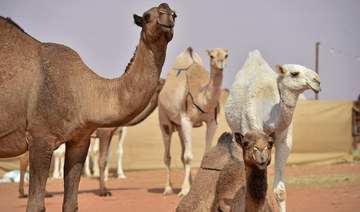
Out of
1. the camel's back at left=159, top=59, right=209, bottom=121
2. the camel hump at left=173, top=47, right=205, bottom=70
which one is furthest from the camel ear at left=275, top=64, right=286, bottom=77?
the camel hump at left=173, top=47, right=205, bottom=70

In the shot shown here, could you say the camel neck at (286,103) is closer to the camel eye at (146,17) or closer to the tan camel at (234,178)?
the tan camel at (234,178)

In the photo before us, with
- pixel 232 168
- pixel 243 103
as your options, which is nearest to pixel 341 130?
pixel 243 103

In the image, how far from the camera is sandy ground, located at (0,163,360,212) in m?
8.94

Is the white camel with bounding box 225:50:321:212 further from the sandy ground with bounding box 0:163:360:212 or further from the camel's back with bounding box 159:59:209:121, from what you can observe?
the camel's back with bounding box 159:59:209:121

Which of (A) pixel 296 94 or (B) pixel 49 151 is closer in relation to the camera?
(B) pixel 49 151

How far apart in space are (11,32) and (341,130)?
1464 cm

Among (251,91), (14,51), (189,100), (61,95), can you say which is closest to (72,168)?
(61,95)

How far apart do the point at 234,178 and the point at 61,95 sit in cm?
180

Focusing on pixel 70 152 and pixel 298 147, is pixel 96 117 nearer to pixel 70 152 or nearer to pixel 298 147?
pixel 70 152

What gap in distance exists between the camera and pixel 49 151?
517 centimetres

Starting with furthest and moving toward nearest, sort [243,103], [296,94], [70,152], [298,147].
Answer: [298,147]
[243,103]
[296,94]
[70,152]

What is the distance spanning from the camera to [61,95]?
205 inches

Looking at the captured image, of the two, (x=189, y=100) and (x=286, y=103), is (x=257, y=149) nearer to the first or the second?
(x=286, y=103)

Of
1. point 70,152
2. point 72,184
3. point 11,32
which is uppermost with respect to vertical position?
point 11,32
